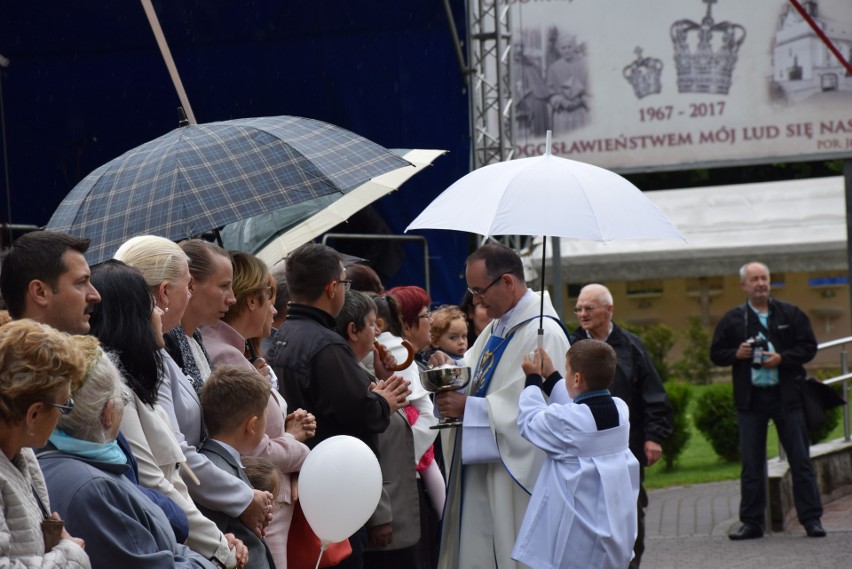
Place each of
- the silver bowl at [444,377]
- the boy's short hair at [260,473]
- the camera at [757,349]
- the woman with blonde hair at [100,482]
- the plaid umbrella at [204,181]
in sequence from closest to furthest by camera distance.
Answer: the woman with blonde hair at [100,482] → the boy's short hair at [260,473] → the plaid umbrella at [204,181] → the silver bowl at [444,377] → the camera at [757,349]

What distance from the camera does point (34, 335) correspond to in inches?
116

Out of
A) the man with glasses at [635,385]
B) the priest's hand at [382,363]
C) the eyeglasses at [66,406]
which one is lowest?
the man with glasses at [635,385]

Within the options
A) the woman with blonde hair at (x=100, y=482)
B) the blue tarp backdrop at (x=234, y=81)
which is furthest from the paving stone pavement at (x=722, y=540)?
the woman with blonde hair at (x=100, y=482)

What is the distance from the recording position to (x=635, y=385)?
28.6 ft

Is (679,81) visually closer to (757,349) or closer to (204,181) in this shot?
(757,349)

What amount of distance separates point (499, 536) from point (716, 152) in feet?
34.8

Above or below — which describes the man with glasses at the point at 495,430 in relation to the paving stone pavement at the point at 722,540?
above

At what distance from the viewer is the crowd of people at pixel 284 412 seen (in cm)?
319

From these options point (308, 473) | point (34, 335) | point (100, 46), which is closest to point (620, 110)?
point (100, 46)

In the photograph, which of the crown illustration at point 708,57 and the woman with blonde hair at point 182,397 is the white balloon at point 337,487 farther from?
the crown illustration at point 708,57

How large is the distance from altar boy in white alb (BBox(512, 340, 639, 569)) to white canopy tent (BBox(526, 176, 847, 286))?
50.1 ft

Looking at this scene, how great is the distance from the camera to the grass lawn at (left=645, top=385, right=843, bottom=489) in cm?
1394

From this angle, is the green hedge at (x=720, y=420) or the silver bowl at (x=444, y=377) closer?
the silver bowl at (x=444, y=377)

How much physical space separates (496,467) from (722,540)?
15.7 feet
